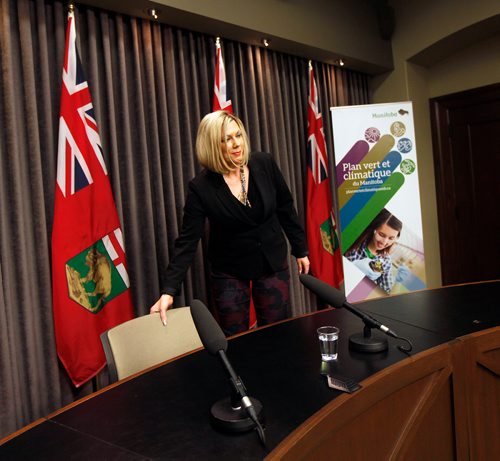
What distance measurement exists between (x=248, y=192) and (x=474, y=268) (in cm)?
317

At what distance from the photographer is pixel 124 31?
2.76m

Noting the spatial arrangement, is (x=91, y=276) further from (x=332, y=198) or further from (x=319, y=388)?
(x=332, y=198)

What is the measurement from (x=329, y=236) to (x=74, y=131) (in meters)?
2.18

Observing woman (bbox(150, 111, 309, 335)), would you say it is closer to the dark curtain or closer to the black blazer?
the black blazer

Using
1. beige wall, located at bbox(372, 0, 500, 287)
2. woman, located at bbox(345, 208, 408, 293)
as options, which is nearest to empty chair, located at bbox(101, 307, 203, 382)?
woman, located at bbox(345, 208, 408, 293)

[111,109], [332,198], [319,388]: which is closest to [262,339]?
[319,388]

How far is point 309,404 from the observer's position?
1.03 meters

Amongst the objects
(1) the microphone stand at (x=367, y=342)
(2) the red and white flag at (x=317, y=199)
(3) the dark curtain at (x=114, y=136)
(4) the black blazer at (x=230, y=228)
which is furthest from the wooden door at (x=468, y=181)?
(1) the microphone stand at (x=367, y=342)

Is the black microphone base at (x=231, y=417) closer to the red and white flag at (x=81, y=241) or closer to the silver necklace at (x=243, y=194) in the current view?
the silver necklace at (x=243, y=194)

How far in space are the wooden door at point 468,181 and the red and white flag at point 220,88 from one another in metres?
2.40

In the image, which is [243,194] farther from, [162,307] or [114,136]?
[114,136]

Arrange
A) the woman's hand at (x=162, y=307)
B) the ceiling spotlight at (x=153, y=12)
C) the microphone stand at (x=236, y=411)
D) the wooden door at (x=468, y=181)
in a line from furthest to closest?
1. the wooden door at (x=468, y=181)
2. the ceiling spotlight at (x=153, y=12)
3. the woman's hand at (x=162, y=307)
4. the microphone stand at (x=236, y=411)

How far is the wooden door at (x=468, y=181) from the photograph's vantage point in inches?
164

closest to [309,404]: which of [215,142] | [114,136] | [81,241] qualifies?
[215,142]
